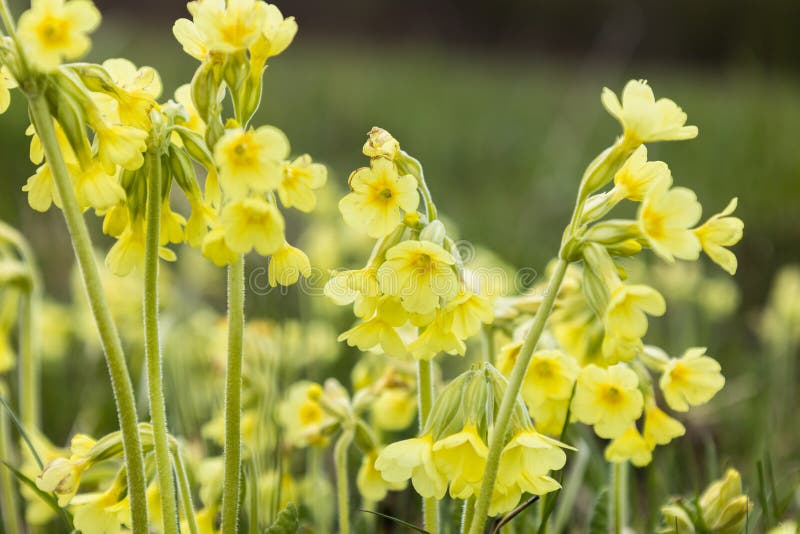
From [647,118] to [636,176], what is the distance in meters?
0.11

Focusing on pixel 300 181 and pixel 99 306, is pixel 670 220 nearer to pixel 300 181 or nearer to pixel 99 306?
pixel 300 181

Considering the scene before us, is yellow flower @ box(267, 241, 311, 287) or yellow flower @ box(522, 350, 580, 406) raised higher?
yellow flower @ box(267, 241, 311, 287)

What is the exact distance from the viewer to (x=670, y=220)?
107 centimetres

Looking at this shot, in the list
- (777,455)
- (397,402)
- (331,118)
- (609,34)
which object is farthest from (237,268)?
(609,34)

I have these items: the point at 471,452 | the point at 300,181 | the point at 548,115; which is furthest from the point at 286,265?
the point at 548,115

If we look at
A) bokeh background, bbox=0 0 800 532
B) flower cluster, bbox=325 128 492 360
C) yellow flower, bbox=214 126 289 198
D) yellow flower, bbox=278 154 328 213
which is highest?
yellow flower, bbox=214 126 289 198

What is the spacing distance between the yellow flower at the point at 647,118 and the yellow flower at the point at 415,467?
49 cm

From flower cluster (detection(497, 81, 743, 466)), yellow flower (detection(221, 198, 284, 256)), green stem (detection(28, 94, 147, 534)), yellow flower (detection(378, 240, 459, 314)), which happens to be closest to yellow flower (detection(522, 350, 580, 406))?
flower cluster (detection(497, 81, 743, 466))

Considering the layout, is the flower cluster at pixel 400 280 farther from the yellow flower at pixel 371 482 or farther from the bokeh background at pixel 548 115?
the bokeh background at pixel 548 115

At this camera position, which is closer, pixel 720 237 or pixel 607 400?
pixel 720 237

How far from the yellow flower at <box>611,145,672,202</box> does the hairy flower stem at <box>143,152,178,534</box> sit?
23.4 inches

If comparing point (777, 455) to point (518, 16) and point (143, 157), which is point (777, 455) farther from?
point (518, 16)

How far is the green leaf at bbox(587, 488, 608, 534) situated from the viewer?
5.10 ft

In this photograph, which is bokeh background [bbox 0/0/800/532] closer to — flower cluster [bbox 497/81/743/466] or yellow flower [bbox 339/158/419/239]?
flower cluster [bbox 497/81/743/466]
